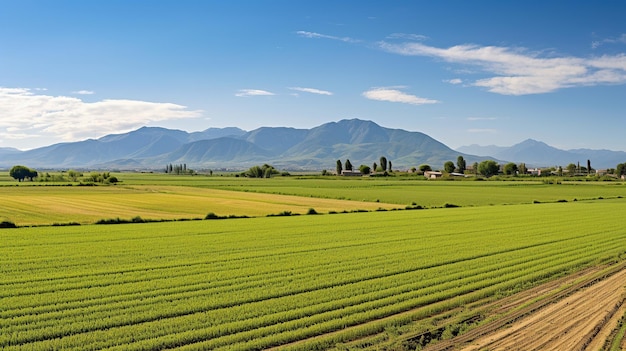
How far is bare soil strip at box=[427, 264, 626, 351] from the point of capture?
10.8m

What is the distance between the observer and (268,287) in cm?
1492

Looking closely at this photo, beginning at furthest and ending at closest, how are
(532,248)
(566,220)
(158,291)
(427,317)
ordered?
(566,220)
(532,248)
(158,291)
(427,317)

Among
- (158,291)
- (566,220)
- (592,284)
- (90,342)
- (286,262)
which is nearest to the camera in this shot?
(90,342)

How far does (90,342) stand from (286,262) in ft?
31.3

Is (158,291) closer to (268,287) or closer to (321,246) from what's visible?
(268,287)

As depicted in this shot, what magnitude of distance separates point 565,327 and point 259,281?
8364 millimetres

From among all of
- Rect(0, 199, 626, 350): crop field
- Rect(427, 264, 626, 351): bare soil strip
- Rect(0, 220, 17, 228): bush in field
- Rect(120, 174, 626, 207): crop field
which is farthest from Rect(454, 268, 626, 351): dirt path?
Rect(120, 174, 626, 207): crop field

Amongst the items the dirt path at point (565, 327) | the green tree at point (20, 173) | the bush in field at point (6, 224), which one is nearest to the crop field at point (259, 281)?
the dirt path at point (565, 327)

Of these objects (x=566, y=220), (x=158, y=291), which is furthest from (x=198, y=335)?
(x=566, y=220)

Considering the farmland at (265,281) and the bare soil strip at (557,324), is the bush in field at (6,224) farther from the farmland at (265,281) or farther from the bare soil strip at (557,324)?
the bare soil strip at (557,324)

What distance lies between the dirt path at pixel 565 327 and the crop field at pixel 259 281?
4.31 ft

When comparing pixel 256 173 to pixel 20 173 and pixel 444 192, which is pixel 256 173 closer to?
pixel 20 173

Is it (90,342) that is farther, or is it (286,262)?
(286,262)

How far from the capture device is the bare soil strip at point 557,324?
10805 mm
